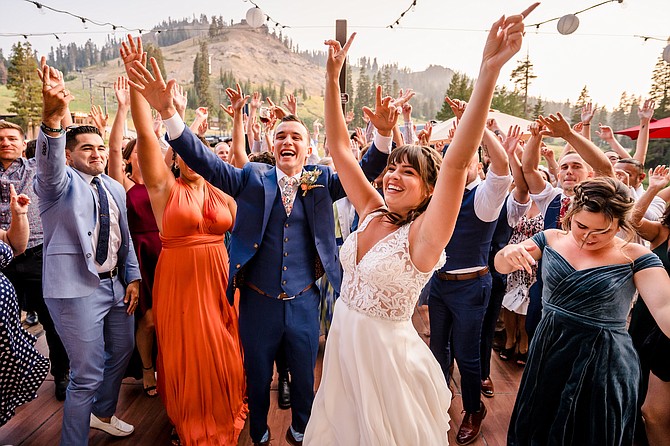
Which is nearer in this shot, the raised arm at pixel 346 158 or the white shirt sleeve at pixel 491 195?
the raised arm at pixel 346 158

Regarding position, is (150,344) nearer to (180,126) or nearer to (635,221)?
(180,126)

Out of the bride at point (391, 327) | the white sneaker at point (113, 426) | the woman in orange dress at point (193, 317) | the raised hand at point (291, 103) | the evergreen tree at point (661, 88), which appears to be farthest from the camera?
the evergreen tree at point (661, 88)

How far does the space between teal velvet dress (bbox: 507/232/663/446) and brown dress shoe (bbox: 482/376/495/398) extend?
3.54 ft

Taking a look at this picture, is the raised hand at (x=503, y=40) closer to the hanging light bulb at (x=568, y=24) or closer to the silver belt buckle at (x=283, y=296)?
the silver belt buckle at (x=283, y=296)

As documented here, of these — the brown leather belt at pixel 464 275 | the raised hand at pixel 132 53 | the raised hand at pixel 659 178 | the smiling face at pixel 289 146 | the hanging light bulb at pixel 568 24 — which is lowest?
the brown leather belt at pixel 464 275

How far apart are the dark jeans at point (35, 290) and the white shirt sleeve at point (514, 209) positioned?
3380 millimetres

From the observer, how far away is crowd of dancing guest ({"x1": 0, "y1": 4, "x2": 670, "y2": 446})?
1.33 metres

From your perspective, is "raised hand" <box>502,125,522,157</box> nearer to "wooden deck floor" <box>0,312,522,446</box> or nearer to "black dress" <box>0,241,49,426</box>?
"wooden deck floor" <box>0,312,522,446</box>

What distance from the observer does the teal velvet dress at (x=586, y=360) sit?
1.59m

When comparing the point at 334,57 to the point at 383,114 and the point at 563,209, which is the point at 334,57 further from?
the point at 563,209

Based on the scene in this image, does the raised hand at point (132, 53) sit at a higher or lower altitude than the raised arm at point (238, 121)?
higher

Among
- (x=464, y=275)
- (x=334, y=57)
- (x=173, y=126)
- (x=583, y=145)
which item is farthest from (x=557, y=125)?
(x=173, y=126)

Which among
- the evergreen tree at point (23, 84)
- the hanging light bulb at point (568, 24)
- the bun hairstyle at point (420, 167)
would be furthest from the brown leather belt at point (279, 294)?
the evergreen tree at point (23, 84)

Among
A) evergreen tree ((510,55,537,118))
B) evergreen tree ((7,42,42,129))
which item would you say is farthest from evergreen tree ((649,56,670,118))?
evergreen tree ((7,42,42,129))
